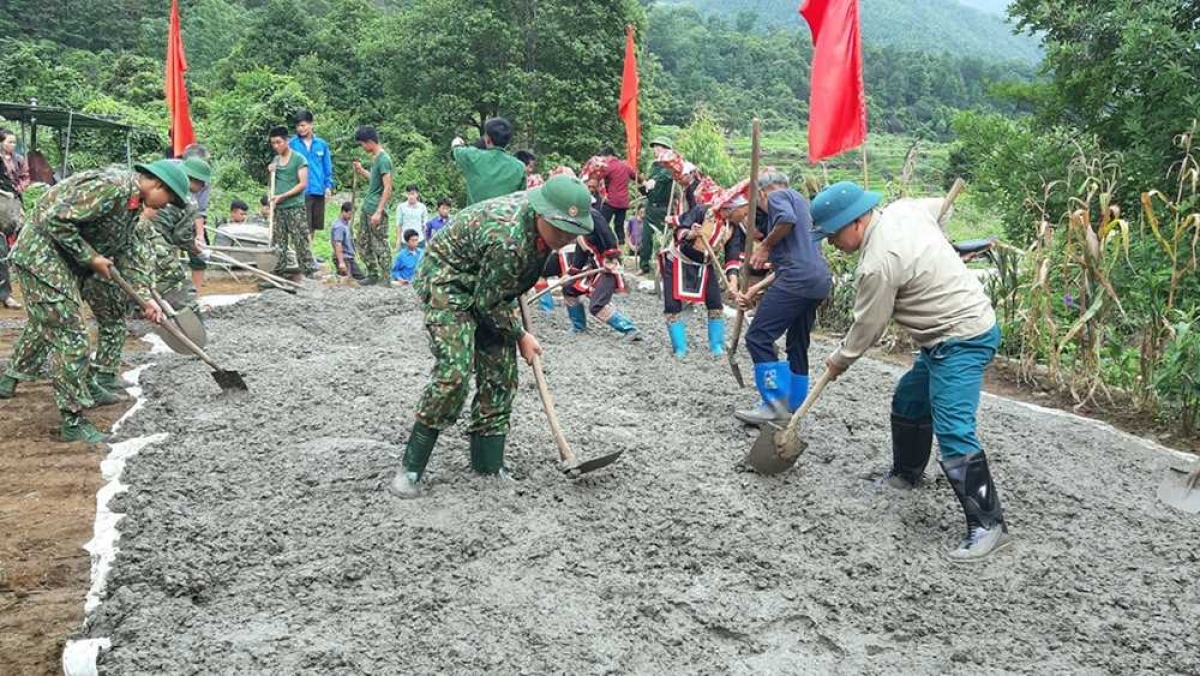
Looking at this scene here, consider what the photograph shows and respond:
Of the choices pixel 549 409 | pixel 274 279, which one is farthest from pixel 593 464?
pixel 274 279

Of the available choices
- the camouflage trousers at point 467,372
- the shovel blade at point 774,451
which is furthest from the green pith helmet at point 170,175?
the shovel blade at point 774,451

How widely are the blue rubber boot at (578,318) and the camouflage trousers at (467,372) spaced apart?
3561 mm

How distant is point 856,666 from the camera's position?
2656 mm

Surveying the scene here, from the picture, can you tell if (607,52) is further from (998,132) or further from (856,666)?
(856,666)

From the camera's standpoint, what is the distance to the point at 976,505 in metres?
3.34

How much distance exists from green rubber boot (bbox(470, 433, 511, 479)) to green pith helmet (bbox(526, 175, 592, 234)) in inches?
41.6

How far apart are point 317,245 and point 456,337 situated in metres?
13.6

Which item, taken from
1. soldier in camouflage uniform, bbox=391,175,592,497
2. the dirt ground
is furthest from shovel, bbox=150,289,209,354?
soldier in camouflage uniform, bbox=391,175,592,497

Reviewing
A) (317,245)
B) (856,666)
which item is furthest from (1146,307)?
(317,245)

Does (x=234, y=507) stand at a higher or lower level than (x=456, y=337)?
lower

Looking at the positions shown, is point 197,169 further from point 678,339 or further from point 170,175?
point 678,339

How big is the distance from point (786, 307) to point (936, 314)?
1.29 m

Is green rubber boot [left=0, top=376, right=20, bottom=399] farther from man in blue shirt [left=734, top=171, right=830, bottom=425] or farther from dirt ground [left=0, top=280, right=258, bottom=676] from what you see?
man in blue shirt [left=734, top=171, right=830, bottom=425]

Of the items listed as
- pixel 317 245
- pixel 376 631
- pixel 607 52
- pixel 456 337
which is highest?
pixel 607 52
